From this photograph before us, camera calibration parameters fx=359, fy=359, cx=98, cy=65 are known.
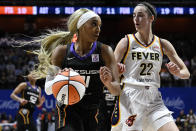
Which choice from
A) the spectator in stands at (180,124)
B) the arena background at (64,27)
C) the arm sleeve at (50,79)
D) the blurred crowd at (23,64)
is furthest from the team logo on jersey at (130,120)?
the blurred crowd at (23,64)

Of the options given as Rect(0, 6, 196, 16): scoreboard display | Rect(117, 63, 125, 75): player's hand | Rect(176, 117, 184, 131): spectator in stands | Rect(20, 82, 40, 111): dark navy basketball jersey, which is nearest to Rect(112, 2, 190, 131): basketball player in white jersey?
Rect(117, 63, 125, 75): player's hand

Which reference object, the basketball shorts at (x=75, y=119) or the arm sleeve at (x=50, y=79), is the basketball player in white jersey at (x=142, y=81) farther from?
the arm sleeve at (x=50, y=79)

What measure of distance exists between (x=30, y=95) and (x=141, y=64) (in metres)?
5.34

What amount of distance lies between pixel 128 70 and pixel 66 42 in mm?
856

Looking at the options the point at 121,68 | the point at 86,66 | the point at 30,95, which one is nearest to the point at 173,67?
the point at 121,68

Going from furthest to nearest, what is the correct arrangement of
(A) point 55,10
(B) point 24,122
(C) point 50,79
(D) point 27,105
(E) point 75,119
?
1. (A) point 55,10
2. (D) point 27,105
3. (B) point 24,122
4. (C) point 50,79
5. (E) point 75,119

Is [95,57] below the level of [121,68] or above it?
above

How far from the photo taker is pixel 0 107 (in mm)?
14344

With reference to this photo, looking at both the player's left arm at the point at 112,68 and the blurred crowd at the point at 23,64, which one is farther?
the blurred crowd at the point at 23,64

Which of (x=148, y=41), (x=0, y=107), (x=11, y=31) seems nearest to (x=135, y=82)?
(x=148, y=41)

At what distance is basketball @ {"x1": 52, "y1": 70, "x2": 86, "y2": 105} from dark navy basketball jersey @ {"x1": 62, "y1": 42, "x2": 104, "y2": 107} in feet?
0.77

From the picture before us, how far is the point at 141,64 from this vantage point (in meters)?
4.47

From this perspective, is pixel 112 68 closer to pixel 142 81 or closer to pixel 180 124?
pixel 142 81

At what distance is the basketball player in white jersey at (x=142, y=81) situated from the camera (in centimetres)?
431
